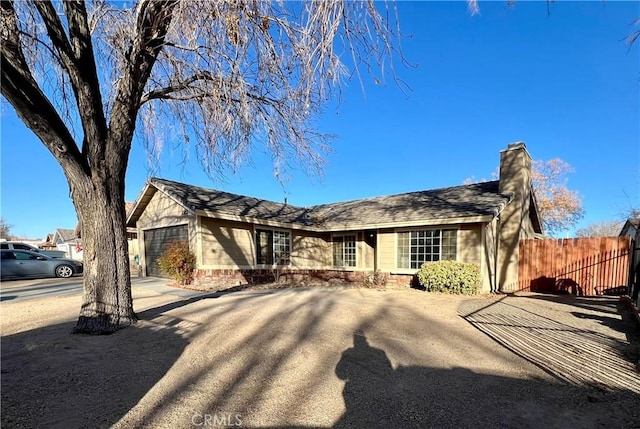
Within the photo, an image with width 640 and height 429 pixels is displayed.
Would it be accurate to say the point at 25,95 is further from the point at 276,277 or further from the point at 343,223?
the point at 343,223

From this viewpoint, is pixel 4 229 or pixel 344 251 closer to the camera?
pixel 344 251

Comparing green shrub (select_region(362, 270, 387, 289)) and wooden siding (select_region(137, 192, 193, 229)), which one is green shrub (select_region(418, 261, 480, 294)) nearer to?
green shrub (select_region(362, 270, 387, 289))

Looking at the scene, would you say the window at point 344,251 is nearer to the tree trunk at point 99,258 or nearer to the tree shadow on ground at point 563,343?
the tree shadow on ground at point 563,343

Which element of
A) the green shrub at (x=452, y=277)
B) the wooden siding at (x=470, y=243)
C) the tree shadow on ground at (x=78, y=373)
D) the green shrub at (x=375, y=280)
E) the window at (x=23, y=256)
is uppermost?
the wooden siding at (x=470, y=243)

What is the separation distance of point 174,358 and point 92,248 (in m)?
2.40

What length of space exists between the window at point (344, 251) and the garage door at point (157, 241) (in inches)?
264

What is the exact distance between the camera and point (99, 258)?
509cm

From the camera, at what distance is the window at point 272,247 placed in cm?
1298

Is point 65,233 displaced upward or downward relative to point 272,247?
downward

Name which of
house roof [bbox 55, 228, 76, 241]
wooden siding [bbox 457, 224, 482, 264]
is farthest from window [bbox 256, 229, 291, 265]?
house roof [bbox 55, 228, 76, 241]

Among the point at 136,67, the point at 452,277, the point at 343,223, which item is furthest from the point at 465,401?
the point at 343,223

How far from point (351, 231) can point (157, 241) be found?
8246 millimetres

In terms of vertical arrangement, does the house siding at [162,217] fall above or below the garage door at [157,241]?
above

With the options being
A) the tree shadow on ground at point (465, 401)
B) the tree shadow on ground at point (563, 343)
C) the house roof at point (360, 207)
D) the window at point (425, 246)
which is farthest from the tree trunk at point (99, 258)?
the window at point (425, 246)
